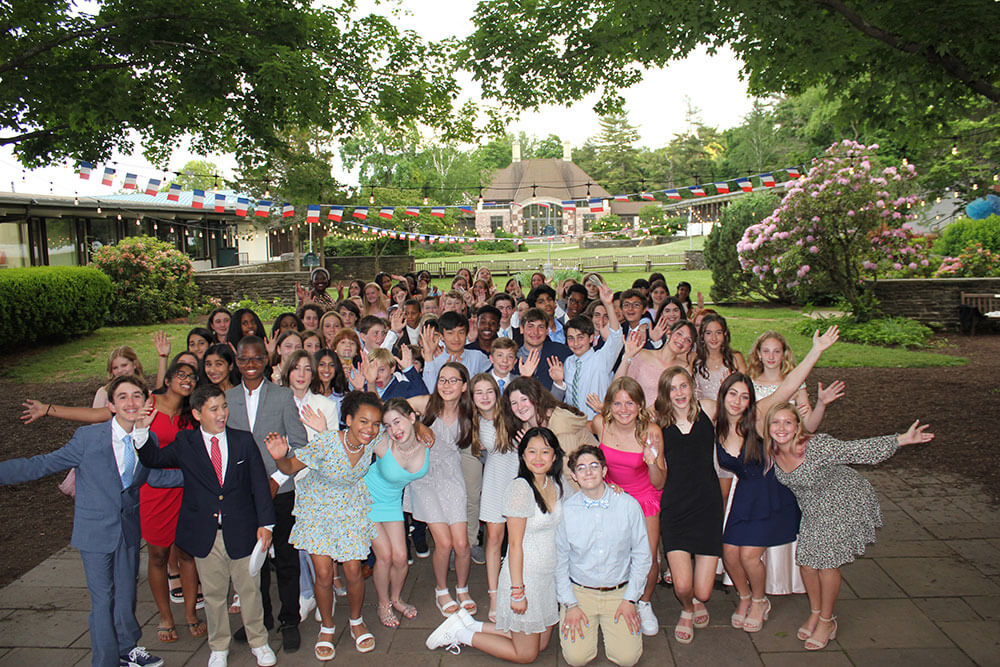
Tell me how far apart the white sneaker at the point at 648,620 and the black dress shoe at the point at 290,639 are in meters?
2.21

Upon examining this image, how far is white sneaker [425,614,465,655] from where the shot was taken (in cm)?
450

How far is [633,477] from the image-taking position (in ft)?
15.4

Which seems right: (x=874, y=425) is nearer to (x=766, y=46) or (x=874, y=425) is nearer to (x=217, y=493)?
(x=766, y=46)

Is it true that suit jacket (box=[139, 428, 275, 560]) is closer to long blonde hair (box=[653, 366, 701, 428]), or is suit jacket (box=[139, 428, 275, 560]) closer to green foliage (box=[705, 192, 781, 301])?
long blonde hair (box=[653, 366, 701, 428])

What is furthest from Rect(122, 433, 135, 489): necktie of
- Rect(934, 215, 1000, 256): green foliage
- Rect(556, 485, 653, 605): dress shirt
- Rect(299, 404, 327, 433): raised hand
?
Rect(934, 215, 1000, 256): green foliage

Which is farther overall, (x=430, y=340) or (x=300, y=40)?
(x=300, y=40)

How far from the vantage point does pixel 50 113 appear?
9.86 meters

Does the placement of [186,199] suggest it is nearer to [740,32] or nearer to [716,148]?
[740,32]

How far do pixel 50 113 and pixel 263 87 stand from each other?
3117mm

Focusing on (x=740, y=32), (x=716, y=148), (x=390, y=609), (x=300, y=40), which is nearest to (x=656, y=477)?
(x=390, y=609)

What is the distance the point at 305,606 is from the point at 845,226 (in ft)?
48.6

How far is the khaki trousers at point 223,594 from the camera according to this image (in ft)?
14.2

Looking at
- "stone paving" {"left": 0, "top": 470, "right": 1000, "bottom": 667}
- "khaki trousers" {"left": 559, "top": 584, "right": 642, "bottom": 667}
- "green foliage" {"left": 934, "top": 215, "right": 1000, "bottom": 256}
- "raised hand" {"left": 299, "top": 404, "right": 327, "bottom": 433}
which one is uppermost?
"green foliage" {"left": 934, "top": 215, "right": 1000, "bottom": 256}

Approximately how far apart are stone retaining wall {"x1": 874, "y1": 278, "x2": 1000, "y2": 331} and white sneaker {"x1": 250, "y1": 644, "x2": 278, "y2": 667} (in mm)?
16497
